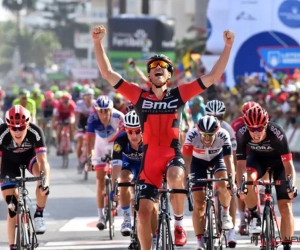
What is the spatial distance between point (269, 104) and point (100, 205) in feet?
44.5

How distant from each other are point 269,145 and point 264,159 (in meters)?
0.43

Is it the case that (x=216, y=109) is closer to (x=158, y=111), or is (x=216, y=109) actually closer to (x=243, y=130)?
(x=243, y=130)

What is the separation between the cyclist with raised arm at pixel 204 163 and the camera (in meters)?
13.0

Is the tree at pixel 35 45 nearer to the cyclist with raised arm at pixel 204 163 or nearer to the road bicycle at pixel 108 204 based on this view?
the road bicycle at pixel 108 204

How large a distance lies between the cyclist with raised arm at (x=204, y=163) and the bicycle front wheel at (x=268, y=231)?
3.68 ft

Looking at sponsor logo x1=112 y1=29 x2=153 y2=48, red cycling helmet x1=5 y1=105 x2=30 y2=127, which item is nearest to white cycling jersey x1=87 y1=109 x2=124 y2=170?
red cycling helmet x1=5 y1=105 x2=30 y2=127

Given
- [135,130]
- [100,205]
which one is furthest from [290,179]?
[100,205]

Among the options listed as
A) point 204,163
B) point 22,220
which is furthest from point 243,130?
point 22,220

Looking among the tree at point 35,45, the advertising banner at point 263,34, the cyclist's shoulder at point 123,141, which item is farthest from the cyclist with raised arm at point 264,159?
the tree at point 35,45

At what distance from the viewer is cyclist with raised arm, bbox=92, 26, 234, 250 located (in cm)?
1118

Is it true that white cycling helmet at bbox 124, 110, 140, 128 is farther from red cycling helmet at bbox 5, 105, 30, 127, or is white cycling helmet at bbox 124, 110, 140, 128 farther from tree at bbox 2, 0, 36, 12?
tree at bbox 2, 0, 36, 12

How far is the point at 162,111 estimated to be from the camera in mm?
11281

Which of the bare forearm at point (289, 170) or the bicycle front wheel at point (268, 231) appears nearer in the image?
the bicycle front wheel at point (268, 231)

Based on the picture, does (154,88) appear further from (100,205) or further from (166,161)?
(100,205)
